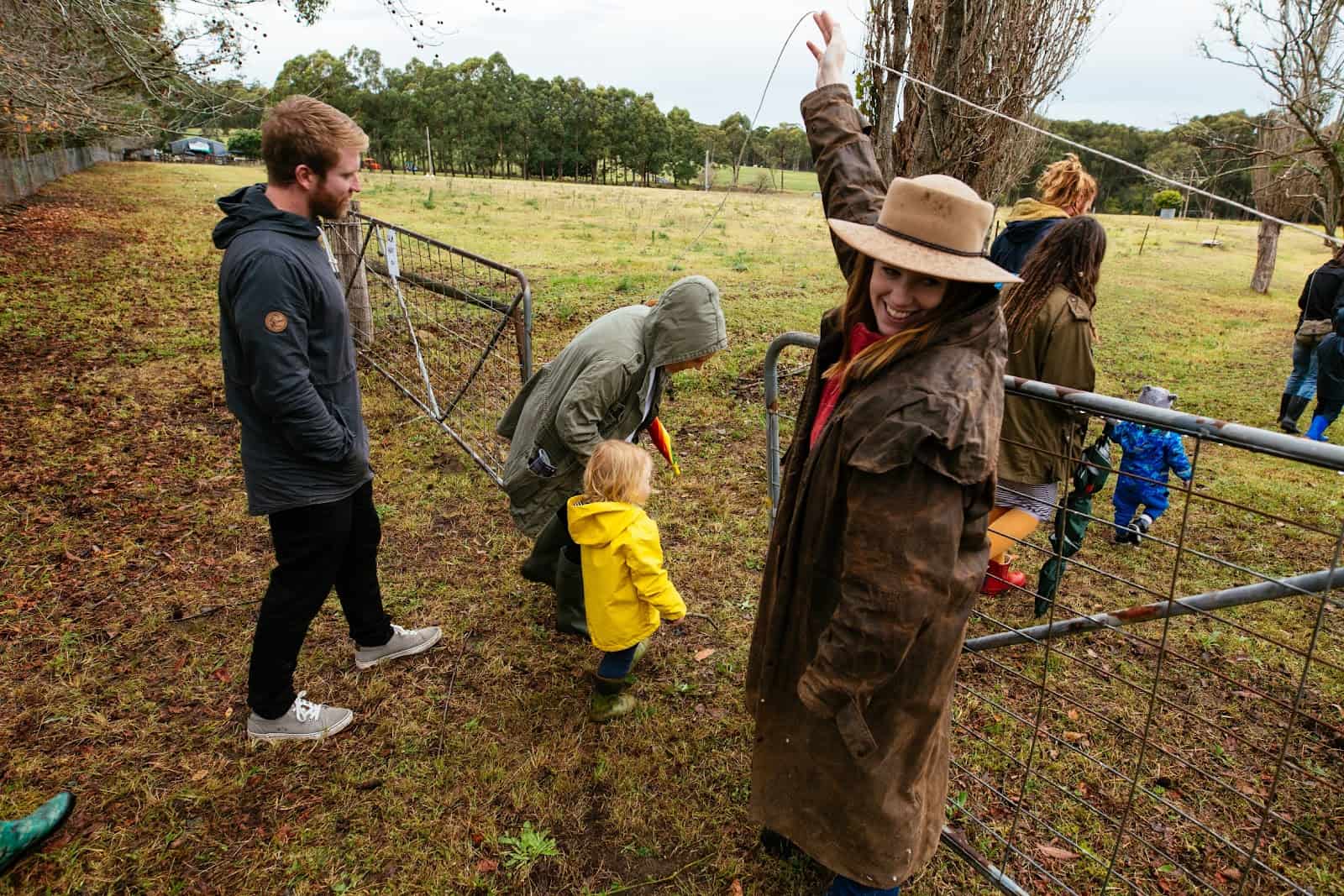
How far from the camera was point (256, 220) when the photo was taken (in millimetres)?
2297

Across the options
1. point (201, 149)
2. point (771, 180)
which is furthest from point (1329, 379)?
point (201, 149)

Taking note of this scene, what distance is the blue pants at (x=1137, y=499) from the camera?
438 cm

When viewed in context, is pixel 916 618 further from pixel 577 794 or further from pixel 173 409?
pixel 173 409

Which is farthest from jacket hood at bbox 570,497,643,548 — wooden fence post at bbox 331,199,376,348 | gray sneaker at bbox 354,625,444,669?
wooden fence post at bbox 331,199,376,348

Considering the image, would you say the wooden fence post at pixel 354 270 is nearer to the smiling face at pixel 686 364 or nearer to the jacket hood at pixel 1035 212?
the smiling face at pixel 686 364

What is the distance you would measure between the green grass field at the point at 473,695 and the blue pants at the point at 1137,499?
0.28 meters

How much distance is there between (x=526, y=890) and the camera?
2.40 metres

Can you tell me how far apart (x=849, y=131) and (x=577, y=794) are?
2.52 metres

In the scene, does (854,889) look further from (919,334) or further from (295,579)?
(295,579)

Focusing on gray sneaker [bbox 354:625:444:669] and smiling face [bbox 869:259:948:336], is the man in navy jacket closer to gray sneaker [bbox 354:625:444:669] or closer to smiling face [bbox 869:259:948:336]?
gray sneaker [bbox 354:625:444:669]

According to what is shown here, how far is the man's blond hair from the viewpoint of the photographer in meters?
2.27

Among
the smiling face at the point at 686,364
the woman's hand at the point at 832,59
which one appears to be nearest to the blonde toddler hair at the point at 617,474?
the smiling face at the point at 686,364

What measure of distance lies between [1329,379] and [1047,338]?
16.4 ft

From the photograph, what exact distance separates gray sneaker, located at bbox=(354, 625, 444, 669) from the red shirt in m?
2.36
